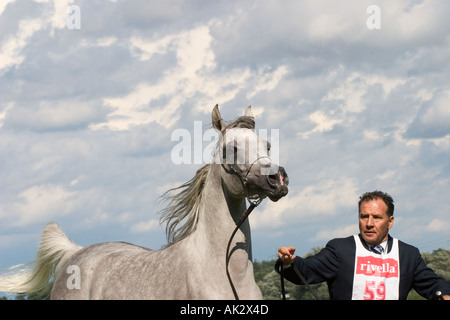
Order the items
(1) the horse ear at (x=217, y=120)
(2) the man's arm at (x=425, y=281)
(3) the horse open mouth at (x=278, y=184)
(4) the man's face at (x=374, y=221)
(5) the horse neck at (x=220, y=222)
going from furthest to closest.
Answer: (1) the horse ear at (x=217, y=120) < (5) the horse neck at (x=220, y=222) < (3) the horse open mouth at (x=278, y=184) < (2) the man's arm at (x=425, y=281) < (4) the man's face at (x=374, y=221)

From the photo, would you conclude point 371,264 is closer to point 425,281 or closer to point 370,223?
point 370,223

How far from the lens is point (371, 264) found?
21.7 ft

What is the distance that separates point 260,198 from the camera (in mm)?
7469

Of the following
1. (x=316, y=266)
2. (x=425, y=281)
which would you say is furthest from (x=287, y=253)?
(x=425, y=281)

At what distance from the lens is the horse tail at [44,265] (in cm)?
1031

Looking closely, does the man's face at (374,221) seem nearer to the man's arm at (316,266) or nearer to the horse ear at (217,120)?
the man's arm at (316,266)

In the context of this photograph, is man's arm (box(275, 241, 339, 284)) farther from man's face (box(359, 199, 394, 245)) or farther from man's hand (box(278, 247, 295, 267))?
man's face (box(359, 199, 394, 245))

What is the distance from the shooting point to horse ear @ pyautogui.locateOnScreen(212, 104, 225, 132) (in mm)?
7957

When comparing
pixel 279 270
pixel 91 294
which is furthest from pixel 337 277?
pixel 91 294

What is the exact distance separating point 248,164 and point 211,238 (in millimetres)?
859

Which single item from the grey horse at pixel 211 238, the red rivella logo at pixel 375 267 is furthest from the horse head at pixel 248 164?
the red rivella logo at pixel 375 267

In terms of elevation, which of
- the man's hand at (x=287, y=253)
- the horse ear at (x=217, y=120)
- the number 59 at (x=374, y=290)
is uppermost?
the horse ear at (x=217, y=120)
